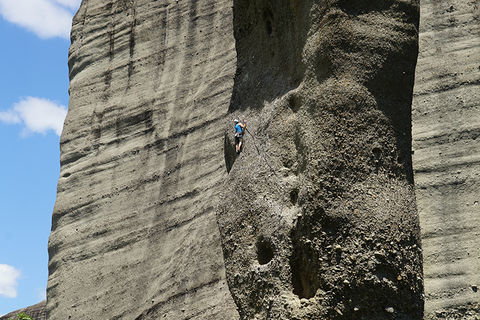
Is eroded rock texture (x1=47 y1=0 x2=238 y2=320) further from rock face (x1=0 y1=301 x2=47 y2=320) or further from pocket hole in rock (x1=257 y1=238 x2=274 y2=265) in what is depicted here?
rock face (x1=0 y1=301 x2=47 y2=320)

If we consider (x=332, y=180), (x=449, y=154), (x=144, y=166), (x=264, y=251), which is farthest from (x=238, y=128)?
(x=144, y=166)

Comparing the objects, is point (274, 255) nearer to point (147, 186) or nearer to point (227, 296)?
point (227, 296)

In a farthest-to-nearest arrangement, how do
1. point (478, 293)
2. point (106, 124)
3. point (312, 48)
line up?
→ point (106, 124) < point (478, 293) < point (312, 48)

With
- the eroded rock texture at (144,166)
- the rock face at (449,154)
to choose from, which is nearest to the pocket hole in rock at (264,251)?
the rock face at (449,154)

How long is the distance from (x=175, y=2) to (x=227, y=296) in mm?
3959

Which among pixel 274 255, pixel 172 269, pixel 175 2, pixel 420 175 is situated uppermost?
pixel 175 2

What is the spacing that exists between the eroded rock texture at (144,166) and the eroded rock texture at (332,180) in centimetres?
334

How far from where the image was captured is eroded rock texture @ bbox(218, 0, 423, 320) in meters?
4.91

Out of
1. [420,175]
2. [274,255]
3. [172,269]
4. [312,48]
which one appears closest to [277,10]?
[312,48]

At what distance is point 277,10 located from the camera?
6.25 metres

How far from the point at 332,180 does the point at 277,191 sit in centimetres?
50

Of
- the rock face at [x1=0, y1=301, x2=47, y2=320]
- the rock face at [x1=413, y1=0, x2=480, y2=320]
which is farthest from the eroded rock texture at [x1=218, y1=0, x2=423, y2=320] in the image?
the rock face at [x1=0, y1=301, x2=47, y2=320]

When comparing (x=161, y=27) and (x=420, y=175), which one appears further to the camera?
(x=161, y=27)

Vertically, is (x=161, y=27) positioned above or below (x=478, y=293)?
above
